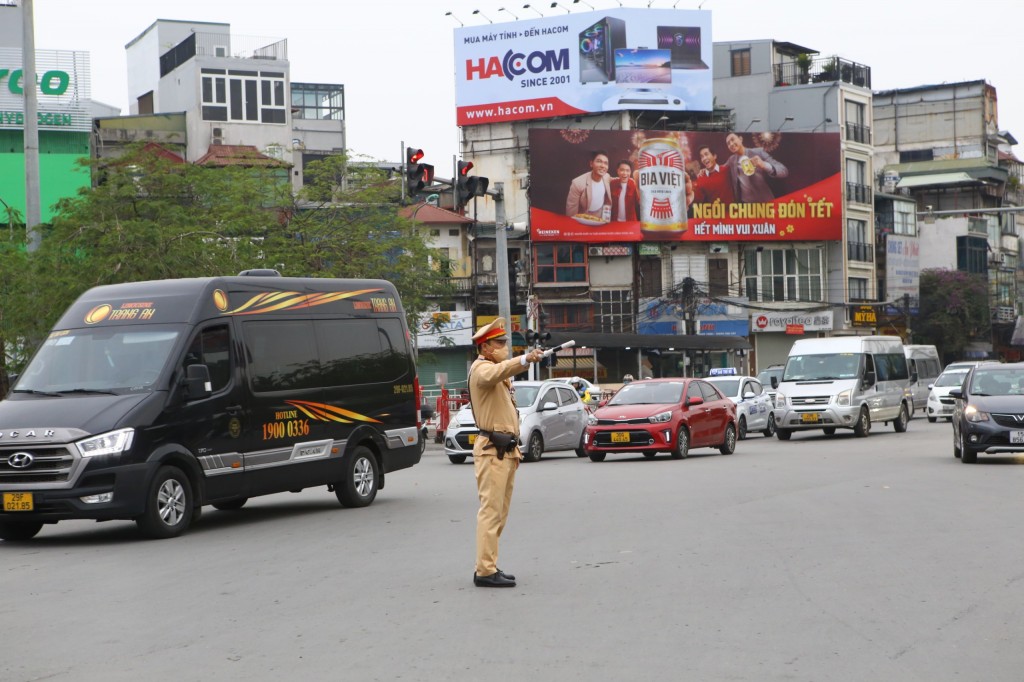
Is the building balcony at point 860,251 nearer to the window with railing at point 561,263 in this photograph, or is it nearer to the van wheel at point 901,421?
the window with railing at point 561,263

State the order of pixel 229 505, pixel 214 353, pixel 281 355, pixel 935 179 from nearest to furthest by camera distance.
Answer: pixel 214 353 < pixel 281 355 < pixel 229 505 < pixel 935 179

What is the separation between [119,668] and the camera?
23.3 ft

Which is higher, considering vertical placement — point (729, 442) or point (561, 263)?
point (561, 263)

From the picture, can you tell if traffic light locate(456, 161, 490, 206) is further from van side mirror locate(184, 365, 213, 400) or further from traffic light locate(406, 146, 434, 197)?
van side mirror locate(184, 365, 213, 400)

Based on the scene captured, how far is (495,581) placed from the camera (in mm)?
9359

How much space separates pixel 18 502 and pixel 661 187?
56.6 m

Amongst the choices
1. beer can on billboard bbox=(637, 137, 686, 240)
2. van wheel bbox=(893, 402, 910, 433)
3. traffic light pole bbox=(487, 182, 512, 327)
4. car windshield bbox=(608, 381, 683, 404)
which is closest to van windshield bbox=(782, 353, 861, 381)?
van wheel bbox=(893, 402, 910, 433)

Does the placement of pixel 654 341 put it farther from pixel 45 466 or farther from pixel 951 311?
pixel 45 466

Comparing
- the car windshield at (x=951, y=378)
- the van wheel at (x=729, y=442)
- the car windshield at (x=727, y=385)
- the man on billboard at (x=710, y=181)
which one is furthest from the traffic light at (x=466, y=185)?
the man on billboard at (x=710, y=181)

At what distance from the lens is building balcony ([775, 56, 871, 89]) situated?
76.4 meters

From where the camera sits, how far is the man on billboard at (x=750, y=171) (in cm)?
6850

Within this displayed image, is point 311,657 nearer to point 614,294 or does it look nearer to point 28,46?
point 28,46

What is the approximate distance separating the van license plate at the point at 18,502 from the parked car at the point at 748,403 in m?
24.5

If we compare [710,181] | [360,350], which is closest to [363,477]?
[360,350]
